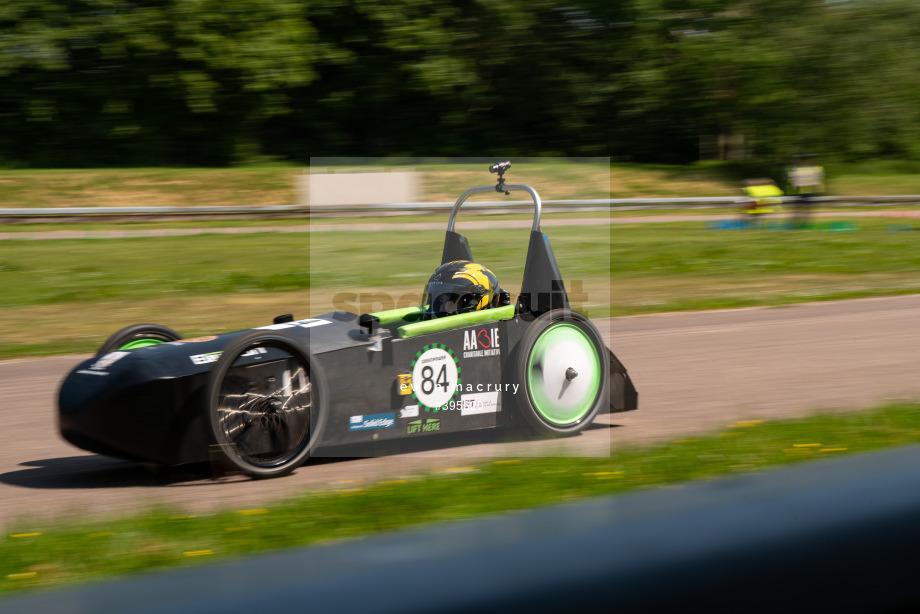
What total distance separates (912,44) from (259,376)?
120 ft

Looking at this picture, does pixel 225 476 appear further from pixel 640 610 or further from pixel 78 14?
pixel 78 14

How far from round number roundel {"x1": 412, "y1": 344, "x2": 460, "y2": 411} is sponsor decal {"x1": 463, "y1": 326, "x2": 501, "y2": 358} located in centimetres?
11

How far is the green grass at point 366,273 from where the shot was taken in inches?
261

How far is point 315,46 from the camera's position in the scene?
110 ft

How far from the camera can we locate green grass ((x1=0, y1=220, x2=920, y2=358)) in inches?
261

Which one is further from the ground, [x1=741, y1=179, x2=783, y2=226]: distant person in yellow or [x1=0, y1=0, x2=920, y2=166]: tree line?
[x1=0, y1=0, x2=920, y2=166]: tree line

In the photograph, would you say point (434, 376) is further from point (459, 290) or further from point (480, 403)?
point (459, 290)

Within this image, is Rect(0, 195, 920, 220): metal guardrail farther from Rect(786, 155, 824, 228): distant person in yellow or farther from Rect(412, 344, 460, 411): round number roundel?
Rect(412, 344, 460, 411): round number roundel

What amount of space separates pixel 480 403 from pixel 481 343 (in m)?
0.37

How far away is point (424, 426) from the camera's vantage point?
5910mm

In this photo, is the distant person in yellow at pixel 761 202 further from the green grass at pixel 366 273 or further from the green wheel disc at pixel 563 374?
the green wheel disc at pixel 563 374

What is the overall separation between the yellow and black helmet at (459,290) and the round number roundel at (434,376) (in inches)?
12.5

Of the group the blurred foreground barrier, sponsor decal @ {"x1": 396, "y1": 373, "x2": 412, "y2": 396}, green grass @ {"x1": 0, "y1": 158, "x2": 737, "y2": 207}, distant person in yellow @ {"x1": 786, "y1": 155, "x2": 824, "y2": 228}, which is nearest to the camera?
the blurred foreground barrier

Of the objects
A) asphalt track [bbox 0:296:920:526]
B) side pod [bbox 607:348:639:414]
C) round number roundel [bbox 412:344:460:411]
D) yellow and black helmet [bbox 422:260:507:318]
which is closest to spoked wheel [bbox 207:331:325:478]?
asphalt track [bbox 0:296:920:526]
